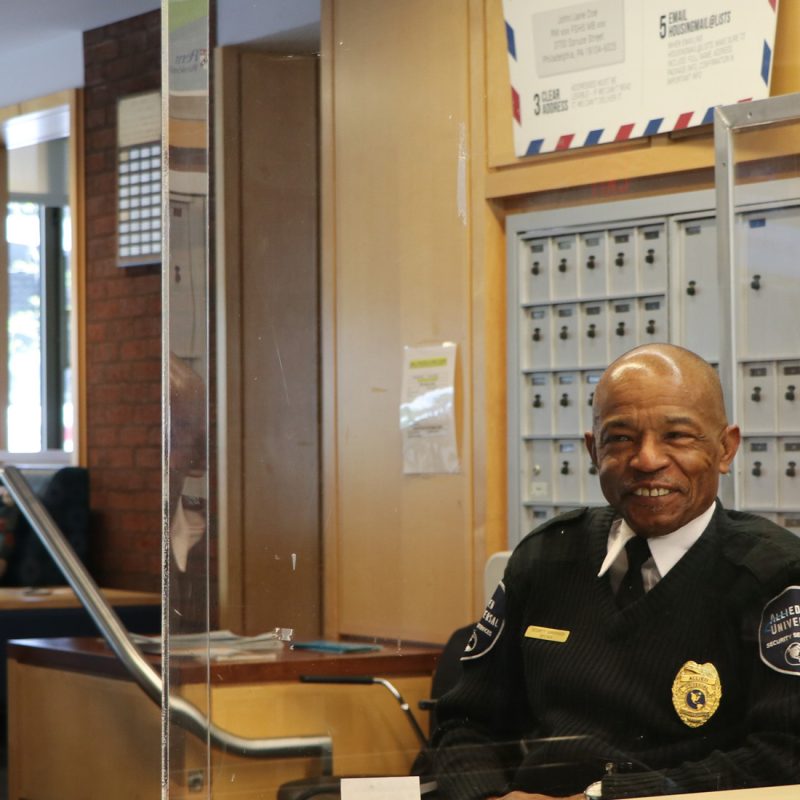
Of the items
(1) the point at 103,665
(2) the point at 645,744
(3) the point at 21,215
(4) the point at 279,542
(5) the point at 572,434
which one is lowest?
(1) the point at 103,665

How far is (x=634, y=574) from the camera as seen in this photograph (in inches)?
67.4

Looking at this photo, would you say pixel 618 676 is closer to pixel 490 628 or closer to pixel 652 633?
pixel 652 633

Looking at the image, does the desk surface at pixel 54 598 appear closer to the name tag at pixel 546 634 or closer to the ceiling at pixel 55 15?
the ceiling at pixel 55 15

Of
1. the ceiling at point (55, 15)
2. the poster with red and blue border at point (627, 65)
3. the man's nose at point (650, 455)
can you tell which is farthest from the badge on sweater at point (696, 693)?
the ceiling at point (55, 15)

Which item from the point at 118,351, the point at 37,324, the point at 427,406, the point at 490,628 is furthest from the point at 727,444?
the point at 37,324

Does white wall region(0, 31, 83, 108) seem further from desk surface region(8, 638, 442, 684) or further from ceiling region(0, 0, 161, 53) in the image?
desk surface region(8, 638, 442, 684)

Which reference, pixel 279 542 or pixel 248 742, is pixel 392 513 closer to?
pixel 279 542

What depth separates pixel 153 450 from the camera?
595 cm

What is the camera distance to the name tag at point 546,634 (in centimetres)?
174

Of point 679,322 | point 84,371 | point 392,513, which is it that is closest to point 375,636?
point 392,513

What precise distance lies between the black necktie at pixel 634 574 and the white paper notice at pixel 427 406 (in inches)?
22.5

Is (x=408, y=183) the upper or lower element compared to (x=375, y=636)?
upper

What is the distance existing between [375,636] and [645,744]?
0.57m

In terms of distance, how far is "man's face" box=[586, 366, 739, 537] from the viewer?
5.53 feet
